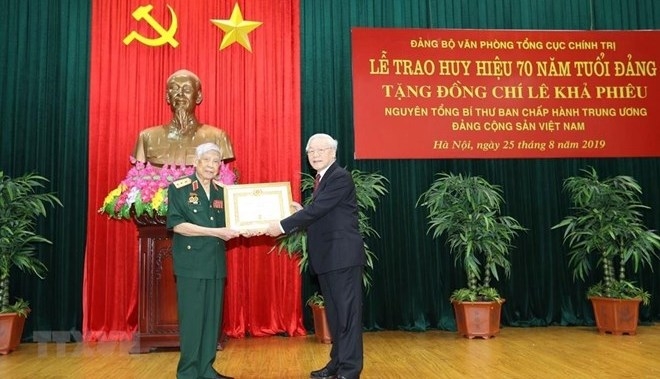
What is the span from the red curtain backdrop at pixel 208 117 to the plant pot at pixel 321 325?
41cm

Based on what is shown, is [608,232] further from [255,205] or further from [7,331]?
[7,331]

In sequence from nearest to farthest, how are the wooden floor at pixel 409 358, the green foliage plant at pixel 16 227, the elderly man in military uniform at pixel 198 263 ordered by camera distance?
1. the elderly man in military uniform at pixel 198 263
2. the wooden floor at pixel 409 358
3. the green foliage plant at pixel 16 227

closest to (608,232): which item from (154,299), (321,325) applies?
(321,325)

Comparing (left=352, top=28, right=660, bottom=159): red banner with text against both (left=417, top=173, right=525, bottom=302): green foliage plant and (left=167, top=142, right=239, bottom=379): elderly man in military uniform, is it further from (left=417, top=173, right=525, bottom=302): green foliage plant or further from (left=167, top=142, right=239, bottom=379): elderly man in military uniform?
(left=167, top=142, right=239, bottom=379): elderly man in military uniform

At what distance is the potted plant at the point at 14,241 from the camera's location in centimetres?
429

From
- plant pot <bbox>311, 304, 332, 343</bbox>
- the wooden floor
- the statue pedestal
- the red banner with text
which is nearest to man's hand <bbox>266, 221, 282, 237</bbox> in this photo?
the wooden floor

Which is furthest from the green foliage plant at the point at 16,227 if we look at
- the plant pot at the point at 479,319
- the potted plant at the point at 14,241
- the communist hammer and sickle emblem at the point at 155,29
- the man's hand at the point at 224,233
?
the plant pot at the point at 479,319

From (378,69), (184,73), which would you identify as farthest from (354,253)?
(378,69)

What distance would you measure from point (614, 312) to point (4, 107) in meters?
5.65

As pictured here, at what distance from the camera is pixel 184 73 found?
4453 millimetres

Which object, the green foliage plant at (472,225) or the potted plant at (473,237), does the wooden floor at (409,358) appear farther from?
the green foliage plant at (472,225)

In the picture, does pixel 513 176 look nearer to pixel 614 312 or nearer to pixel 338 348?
pixel 614 312

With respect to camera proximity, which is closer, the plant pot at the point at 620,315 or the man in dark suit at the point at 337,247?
the man in dark suit at the point at 337,247

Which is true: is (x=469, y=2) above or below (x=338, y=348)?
above
